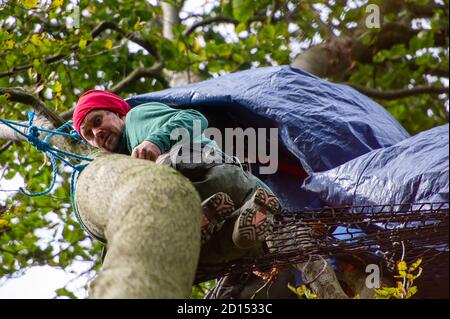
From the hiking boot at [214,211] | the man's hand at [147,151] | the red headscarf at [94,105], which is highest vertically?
the red headscarf at [94,105]

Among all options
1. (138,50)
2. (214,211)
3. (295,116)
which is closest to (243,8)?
(138,50)

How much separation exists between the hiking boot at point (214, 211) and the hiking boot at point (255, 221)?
6 centimetres

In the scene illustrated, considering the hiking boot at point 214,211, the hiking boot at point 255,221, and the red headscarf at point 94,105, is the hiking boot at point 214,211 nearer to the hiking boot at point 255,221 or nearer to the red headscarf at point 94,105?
the hiking boot at point 255,221

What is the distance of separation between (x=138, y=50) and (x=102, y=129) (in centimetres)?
360

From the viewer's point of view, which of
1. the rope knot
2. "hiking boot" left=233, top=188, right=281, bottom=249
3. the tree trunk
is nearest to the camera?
the tree trunk

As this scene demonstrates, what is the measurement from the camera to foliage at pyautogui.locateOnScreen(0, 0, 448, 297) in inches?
236

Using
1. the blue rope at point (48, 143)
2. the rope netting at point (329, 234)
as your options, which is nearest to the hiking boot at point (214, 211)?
the rope netting at point (329, 234)

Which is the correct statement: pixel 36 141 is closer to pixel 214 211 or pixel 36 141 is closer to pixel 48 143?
pixel 48 143

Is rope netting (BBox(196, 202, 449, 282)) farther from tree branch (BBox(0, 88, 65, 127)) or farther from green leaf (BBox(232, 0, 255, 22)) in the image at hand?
green leaf (BBox(232, 0, 255, 22))

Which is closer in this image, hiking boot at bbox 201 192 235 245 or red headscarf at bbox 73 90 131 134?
hiking boot at bbox 201 192 235 245

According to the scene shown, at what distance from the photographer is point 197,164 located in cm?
335

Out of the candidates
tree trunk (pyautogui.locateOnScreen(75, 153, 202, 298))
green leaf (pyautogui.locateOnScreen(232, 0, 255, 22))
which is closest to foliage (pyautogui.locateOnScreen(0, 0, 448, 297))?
green leaf (pyautogui.locateOnScreen(232, 0, 255, 22))

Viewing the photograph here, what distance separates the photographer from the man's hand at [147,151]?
3.30 metres
